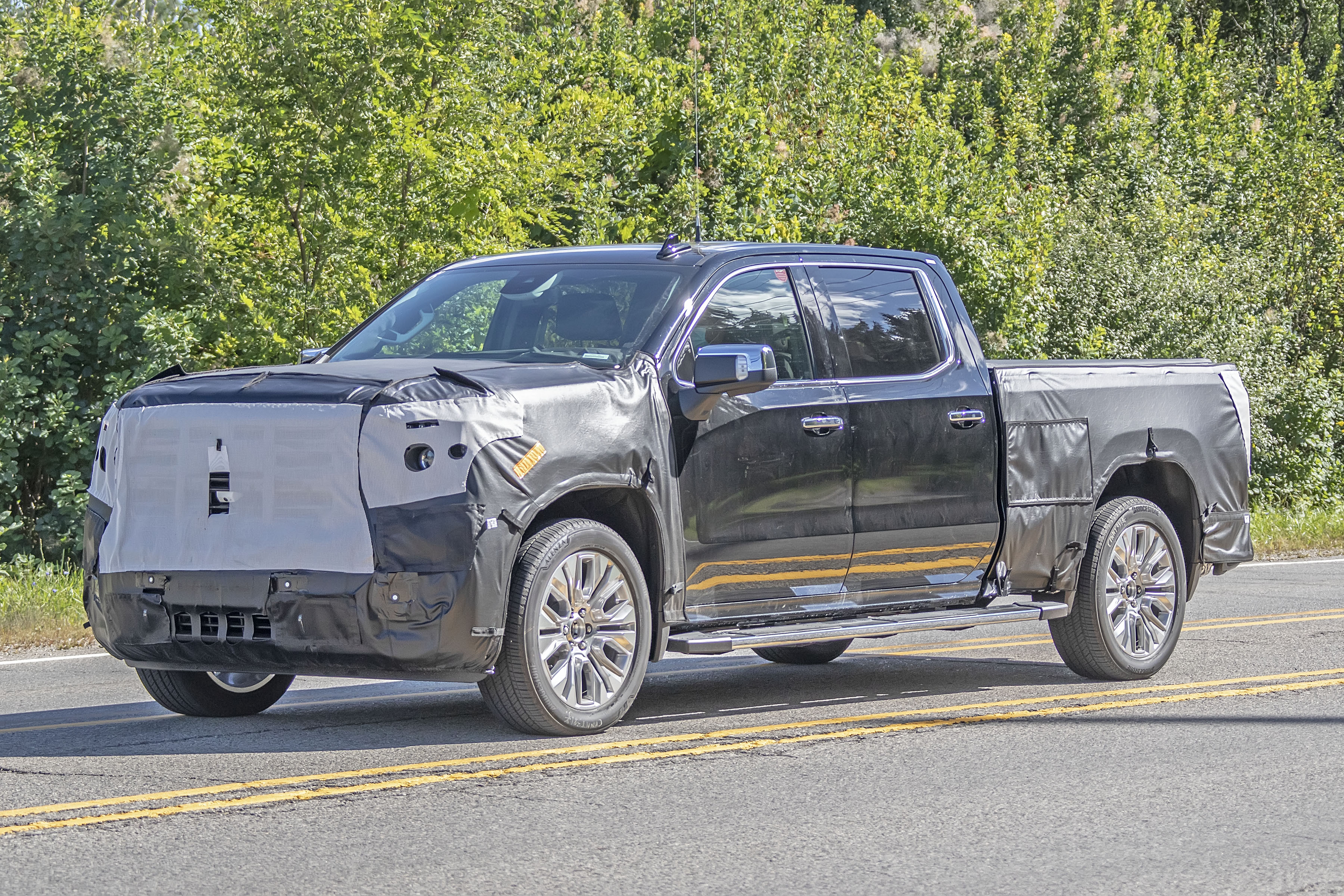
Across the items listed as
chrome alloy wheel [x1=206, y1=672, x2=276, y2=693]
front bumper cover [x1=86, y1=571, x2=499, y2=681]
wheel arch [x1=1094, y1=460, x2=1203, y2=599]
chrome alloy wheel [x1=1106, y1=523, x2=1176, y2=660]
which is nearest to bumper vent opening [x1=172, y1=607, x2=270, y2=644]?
front bumper cover [x1=86, y1=571, x2=499, y2=681]

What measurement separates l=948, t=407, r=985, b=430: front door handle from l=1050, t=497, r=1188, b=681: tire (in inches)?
40.7

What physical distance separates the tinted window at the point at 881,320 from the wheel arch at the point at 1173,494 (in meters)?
1.55

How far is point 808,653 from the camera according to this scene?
10.3 meters

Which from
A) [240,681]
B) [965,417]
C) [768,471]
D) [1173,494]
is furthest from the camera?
[1173,494]

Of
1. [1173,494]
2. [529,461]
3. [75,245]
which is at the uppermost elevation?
[75,245]

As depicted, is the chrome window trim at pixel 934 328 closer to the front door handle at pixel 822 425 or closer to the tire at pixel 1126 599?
the front door handle at pixel 822 425

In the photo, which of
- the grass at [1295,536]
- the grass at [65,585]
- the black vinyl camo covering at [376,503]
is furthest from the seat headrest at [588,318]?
the grass at [1295,536]

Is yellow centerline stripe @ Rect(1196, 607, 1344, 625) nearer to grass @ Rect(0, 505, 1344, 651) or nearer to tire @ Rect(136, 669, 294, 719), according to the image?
grass @ Rect(0, 505, 1344, 651)

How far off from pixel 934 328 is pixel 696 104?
1927 millimetres

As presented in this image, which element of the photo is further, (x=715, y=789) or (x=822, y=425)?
(x=822, y=425)

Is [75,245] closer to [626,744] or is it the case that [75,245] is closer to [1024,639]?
[1024,639]

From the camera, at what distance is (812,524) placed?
26.3ft

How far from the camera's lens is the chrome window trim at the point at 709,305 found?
7.66 m

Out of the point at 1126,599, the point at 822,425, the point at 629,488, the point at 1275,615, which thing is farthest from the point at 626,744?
the point at 1275,615
